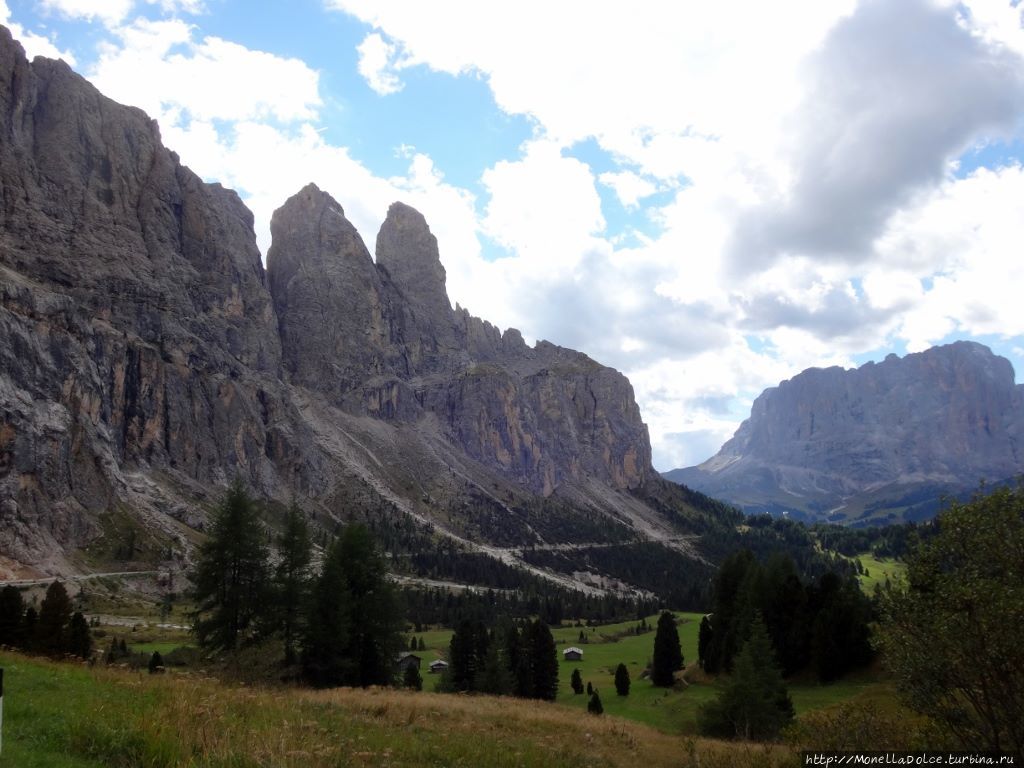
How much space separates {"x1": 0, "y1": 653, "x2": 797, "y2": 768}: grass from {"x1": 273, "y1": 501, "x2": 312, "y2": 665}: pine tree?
1648 cm

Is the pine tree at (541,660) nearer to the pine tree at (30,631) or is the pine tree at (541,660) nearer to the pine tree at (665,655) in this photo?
the pine tree at (665,655)

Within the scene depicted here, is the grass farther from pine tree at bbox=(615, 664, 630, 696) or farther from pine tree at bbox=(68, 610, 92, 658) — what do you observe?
pine tree at bbox=(615, 664, 630, 696)

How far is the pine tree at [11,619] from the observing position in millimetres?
35875

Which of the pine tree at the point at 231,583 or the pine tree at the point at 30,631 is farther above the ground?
the pine tree at the point at 231,583

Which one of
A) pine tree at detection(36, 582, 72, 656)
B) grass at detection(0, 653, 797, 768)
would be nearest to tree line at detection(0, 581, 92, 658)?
pine tree at detection(36, 582, 72, 656)

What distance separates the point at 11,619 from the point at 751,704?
4129cm

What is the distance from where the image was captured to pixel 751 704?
33.1 m

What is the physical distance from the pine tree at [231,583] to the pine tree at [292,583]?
1.02 metres

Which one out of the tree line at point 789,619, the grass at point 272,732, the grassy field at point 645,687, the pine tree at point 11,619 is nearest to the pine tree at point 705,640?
the tree line at point 789,619

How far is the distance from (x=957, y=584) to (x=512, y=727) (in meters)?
12.8

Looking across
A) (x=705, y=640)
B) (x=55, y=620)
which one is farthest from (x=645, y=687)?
(x=55, y=620)

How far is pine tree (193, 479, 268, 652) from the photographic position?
35969mm

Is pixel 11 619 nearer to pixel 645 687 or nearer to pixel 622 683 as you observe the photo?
pixel 622 683

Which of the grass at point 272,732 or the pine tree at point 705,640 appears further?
the pine tree at point 705,640
